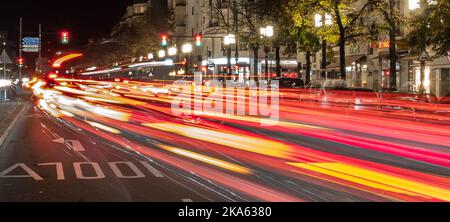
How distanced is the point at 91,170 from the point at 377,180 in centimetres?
507

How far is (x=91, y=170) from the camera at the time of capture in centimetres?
1181

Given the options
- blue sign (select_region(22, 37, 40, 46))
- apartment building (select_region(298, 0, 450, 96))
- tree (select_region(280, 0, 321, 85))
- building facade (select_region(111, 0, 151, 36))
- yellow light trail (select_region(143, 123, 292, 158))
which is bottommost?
yellow light trail (select_region(143, 123, 292, 158))

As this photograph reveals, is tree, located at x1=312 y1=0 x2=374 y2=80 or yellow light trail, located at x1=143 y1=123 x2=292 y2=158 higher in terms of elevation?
tree, located at x1=312 y1=0 x2=374 y2=80

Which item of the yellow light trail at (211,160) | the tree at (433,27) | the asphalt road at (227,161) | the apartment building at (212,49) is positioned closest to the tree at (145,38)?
the apartment building at (212,49)

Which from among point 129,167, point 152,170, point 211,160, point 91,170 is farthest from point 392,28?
point 91,170

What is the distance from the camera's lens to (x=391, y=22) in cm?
3334

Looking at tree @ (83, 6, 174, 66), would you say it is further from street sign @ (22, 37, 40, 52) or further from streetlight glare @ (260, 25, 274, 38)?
streetlight glare @ (260, 25, 274, 38)

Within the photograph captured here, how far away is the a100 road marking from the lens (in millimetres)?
11023

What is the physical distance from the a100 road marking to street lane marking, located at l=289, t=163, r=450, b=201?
2933 millimetres

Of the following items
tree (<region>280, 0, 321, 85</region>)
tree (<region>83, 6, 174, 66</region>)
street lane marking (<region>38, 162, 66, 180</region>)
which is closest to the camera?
street lane marking (<region>38, 162, 66, 180</region>)

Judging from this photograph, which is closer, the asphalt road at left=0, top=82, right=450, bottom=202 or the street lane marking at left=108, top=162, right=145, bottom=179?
the asphalt road at left=0, top=82, right=450, bottom=202

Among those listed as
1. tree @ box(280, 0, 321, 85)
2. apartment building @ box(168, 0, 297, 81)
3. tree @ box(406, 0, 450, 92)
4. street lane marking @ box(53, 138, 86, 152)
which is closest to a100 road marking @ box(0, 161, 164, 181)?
street lane marking @ box(53, 138, 86, 152)
